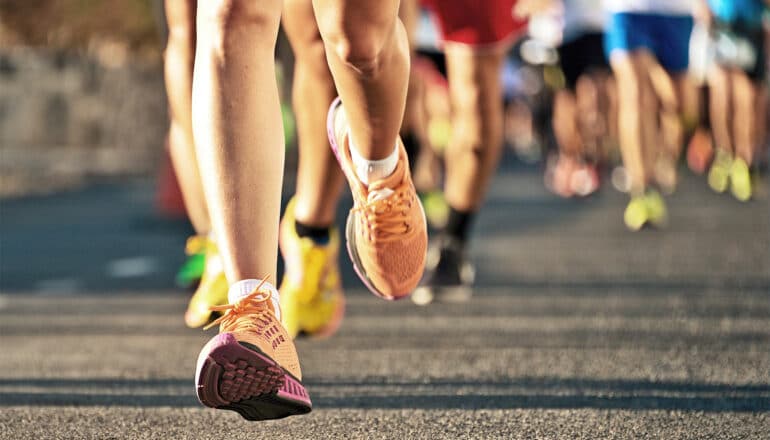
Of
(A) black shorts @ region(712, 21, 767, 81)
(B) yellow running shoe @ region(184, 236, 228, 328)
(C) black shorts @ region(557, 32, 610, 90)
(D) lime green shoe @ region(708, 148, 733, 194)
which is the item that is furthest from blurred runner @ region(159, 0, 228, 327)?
(C) black shorts @ region(557, 32, 610, 90)

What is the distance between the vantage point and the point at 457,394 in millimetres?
3359

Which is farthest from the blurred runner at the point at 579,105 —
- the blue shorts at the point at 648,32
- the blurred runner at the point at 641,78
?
the blurred runner at the point at 641,78

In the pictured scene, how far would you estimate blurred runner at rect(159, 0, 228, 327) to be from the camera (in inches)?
150

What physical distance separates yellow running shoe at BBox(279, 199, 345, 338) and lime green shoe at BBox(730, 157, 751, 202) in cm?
592

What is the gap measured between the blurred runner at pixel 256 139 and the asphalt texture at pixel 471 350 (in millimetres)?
323

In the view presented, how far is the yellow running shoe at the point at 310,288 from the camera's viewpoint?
394 centimetres

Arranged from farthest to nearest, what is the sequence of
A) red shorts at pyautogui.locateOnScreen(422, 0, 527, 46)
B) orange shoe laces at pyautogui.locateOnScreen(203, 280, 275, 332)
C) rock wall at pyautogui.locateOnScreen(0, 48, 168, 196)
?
1. rock wall at pyautogui.locateOnScreen(0, 48, 168, 196)
2. red shorts at pyautogui.locateOnScreen(422, 0, 527, 46)
3. orange shoe laces at pyautogui.locateOnScreen(203, 280, 275, 332)

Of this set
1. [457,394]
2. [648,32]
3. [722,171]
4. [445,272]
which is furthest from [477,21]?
[722,171]

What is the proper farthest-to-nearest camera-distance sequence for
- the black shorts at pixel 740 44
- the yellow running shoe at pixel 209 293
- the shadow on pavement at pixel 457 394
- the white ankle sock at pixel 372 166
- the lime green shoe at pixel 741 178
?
the lime green shoe at pixel 741 178 → the black shorts at pixel 740 44 → the yellow running shoe at pixel 209 293 → the white ankle sock at pixel 372 166 → the shadow on pavement at pixel 457 394

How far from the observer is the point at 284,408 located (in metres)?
2.61

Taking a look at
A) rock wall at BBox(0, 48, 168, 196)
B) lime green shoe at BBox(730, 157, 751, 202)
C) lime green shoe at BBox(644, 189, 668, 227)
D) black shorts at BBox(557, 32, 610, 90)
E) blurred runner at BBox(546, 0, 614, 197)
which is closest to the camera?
lime green shoe at BBox(644, 189, 668, 227)

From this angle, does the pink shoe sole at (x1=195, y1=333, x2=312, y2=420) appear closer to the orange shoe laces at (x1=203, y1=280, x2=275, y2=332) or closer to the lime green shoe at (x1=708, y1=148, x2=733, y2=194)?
the orange shoe laces at (x1=203, y1=280, x2=275, y2=332)

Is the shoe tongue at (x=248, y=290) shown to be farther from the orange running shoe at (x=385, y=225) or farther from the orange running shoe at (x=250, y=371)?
the orange running shoe at (x=385, y=225)

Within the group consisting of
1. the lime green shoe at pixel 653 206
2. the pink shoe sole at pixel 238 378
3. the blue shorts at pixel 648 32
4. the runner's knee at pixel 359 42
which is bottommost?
the lime green shoe at pixel 653 206
